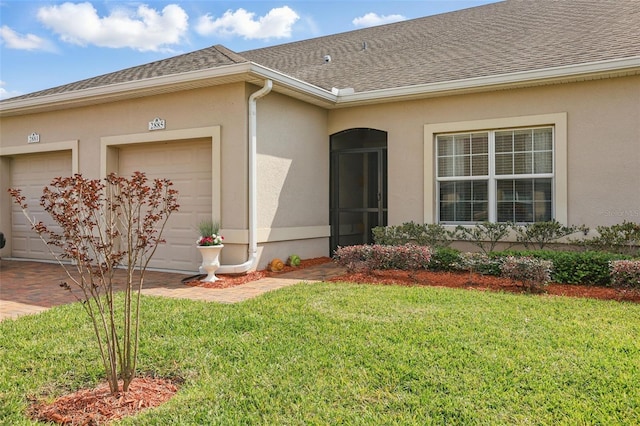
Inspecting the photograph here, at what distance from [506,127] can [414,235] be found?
8.70 ft

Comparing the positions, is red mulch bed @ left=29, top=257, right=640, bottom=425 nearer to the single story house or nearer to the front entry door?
the front entry door

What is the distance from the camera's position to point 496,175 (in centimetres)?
903

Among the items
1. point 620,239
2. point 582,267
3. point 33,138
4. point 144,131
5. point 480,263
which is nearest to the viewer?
point 582,267

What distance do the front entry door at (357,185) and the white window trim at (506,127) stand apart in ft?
3.99

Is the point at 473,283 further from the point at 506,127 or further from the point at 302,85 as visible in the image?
the point at 302,85

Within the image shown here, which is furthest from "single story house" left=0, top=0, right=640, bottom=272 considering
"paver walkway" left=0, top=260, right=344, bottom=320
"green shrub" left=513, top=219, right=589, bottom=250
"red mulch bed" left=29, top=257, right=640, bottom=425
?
"red mulch bed" left=29, top=257, right=640, bottom=425

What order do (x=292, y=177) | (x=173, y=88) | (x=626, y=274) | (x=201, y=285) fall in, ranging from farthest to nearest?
(x=292, y=177), (x=173, y=88), (x=201, y=285), (x=626, y=274)

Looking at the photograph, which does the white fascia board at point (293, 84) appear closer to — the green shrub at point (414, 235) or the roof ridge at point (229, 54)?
the roof ridge at point (229, 54)

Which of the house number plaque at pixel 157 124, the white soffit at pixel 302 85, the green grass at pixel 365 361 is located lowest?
the green grass at pixel 365 361

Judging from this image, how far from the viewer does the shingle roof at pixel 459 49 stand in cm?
890

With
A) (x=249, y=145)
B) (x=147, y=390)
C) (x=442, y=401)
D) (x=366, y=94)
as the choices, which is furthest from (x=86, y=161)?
(x=442, y=401)

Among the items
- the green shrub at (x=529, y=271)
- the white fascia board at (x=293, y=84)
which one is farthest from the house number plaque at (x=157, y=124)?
the green shrub at (x=529, y=271)

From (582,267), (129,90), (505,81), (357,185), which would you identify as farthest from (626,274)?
(129,90)

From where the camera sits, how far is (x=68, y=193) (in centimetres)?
309
